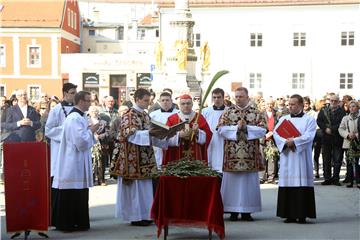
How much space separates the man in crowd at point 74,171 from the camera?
977cm

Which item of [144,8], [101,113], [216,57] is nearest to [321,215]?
[101,113]

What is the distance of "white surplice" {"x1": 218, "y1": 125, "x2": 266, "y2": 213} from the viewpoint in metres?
11.0

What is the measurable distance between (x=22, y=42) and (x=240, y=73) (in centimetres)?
1928

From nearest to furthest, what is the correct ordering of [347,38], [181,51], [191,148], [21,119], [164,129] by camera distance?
[164,129]
[191,148]
[21,119]
[181,51]
[347,38]

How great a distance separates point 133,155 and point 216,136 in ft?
6.19

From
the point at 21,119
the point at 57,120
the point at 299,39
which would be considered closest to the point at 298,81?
the point at 299,39

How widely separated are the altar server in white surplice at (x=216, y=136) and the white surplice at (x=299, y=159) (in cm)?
108

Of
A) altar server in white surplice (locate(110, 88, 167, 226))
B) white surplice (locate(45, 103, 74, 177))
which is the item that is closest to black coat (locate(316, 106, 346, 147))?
altar server in white surplice (locate(110, 88, 167, 226))

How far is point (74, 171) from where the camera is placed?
9820 millimetres

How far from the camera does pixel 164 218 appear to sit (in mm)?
9047

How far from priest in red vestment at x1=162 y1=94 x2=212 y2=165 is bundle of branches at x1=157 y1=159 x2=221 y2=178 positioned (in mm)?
1103

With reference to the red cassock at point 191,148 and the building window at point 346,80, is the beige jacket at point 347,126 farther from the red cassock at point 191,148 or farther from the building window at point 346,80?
the building window at point 346,80

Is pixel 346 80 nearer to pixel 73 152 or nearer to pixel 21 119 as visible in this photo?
pixel 21 119

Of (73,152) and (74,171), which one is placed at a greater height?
(73,152)
